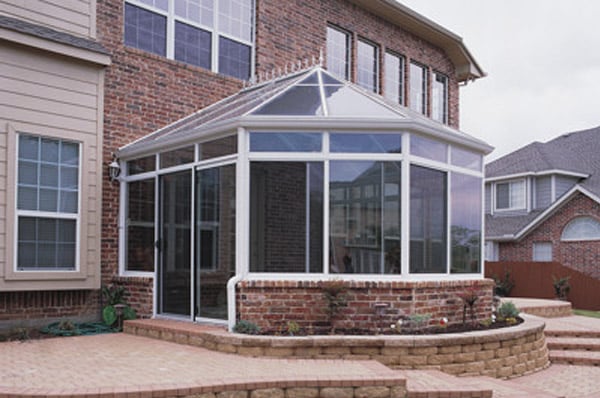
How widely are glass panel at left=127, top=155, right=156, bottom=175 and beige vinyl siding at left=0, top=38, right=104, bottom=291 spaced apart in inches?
20.4

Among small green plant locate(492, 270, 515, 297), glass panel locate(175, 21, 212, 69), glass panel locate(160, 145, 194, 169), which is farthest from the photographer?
small green plant locate(492, 270, 515, 297)

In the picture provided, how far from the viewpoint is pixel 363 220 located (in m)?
8.08

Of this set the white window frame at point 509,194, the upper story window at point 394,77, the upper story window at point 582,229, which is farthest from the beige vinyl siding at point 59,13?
the white window frame at point 509,194

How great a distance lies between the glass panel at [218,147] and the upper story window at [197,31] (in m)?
2.94

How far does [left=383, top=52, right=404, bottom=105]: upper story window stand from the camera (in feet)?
51.0

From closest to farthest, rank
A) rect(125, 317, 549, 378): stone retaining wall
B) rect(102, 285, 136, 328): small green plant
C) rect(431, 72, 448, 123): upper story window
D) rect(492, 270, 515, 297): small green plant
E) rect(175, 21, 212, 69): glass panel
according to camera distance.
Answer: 1. rect(125, 317, 549, 378): stone retaining wall
2. rect(102, 285, 136, 328): small green plant
3. rect(175, 21, 212, 69): glass panel
4. rect(431, 72, 448, 123): upper story window
5. rect(492, 270, 515, 297): small green plant

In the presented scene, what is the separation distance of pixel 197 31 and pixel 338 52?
4.07 meters

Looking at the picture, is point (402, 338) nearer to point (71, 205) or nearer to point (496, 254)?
point (71, 205)

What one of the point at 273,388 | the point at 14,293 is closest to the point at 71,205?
the point at 14,293

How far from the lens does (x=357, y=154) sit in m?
8.16

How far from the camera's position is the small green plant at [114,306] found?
30.7ft

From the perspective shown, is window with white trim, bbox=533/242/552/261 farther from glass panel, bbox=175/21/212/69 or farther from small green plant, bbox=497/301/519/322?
glass panel, bbox=175/21/212/69

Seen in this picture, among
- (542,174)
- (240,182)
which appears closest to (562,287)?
(542,174)

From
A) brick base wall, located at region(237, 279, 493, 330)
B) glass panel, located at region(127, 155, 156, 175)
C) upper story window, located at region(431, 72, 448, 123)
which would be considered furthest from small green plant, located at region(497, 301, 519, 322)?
upper story window, located at region(431, 72, 448, 123)
